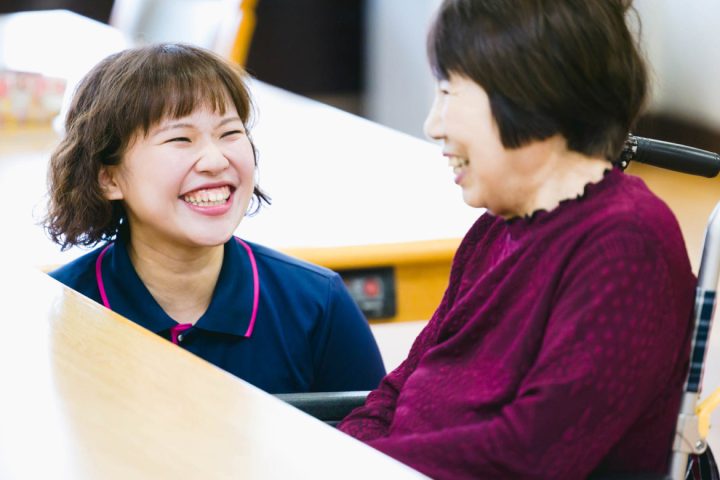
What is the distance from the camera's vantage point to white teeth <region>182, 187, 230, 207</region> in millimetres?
1776

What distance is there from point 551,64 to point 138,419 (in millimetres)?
522

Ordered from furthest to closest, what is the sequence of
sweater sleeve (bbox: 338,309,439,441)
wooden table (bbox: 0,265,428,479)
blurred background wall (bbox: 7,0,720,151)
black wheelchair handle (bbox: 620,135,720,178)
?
blurred background wall (bbox: 7,0,720,151) < sweater sleeve (bbox: 338,309,439,441) < black wheelchair handle (bbox: 620,135,720,178) < wooden table (bbox: 0,265,428,479)

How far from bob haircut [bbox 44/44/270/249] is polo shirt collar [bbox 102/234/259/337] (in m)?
0.08

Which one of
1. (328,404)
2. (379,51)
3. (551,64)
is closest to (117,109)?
(328,404)

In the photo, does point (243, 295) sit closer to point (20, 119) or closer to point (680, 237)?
point (680, 237)

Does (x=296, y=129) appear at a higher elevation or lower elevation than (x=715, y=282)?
lower

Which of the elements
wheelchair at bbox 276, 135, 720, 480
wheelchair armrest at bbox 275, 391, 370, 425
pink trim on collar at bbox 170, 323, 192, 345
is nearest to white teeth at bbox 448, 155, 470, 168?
wheelchair at bbox 276, 135, 720, 480

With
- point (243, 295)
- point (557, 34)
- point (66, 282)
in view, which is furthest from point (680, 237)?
point (66, 282)

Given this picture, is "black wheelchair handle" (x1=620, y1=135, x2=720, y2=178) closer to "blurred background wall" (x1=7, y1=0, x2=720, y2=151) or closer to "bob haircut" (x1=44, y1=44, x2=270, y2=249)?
"bob haircut" (x1=44, y1=44, x2=270, y2=249)

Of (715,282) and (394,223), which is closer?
(715,282)

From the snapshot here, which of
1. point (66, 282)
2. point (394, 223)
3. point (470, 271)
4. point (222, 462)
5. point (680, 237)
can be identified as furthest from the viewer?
point (394, 223)

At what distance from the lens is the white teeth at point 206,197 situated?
1.78 metres

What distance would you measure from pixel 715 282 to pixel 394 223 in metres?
1.24

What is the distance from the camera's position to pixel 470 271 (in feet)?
4.65
